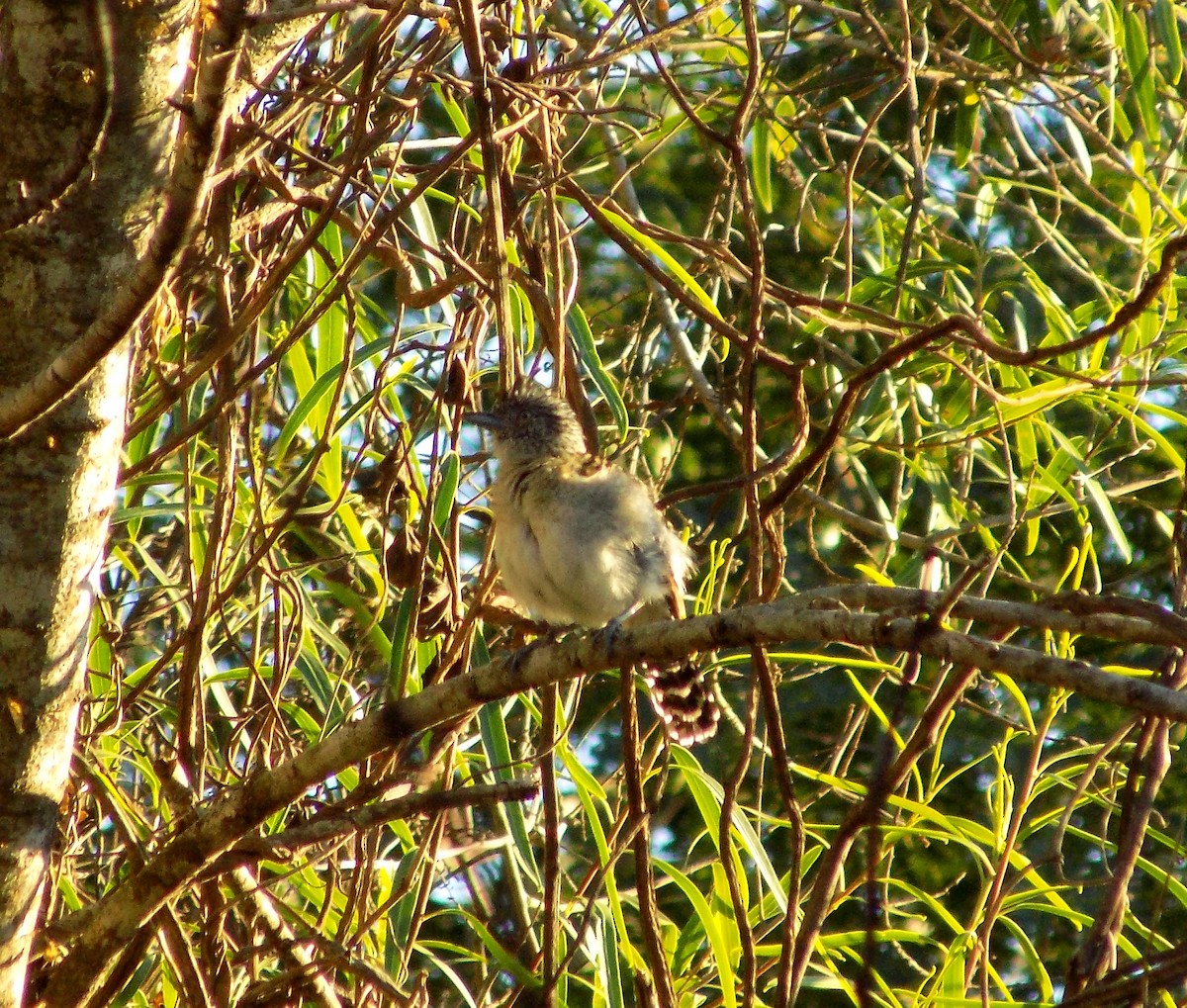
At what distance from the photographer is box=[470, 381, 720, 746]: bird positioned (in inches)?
158

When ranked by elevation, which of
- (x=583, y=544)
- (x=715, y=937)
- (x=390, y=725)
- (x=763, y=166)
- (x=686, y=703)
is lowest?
(x=715, y=937)

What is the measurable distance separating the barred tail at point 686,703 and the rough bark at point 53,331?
6.27 feet

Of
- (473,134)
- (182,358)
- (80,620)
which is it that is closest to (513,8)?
(473,134)

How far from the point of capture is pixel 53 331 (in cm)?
241

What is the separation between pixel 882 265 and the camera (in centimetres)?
501

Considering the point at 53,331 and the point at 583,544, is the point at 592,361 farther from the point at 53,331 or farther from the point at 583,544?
the point at 53,331

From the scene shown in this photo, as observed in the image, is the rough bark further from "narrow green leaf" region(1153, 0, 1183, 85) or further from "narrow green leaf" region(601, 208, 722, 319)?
"narrow green leaf" region(1153, 0, 1183, 85)

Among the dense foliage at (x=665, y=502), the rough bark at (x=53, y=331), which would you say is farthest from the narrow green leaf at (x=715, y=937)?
the rough bark at (x=53, y=331)

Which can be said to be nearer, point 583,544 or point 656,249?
point 656,249

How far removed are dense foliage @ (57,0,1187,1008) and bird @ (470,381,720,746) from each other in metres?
0.18

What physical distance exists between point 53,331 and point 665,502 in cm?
152

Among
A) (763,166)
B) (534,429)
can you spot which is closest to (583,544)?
(534,429)

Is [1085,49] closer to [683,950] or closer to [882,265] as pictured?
[882,265]

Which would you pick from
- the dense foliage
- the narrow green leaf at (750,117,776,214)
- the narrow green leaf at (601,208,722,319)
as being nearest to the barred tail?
the dense foliage
